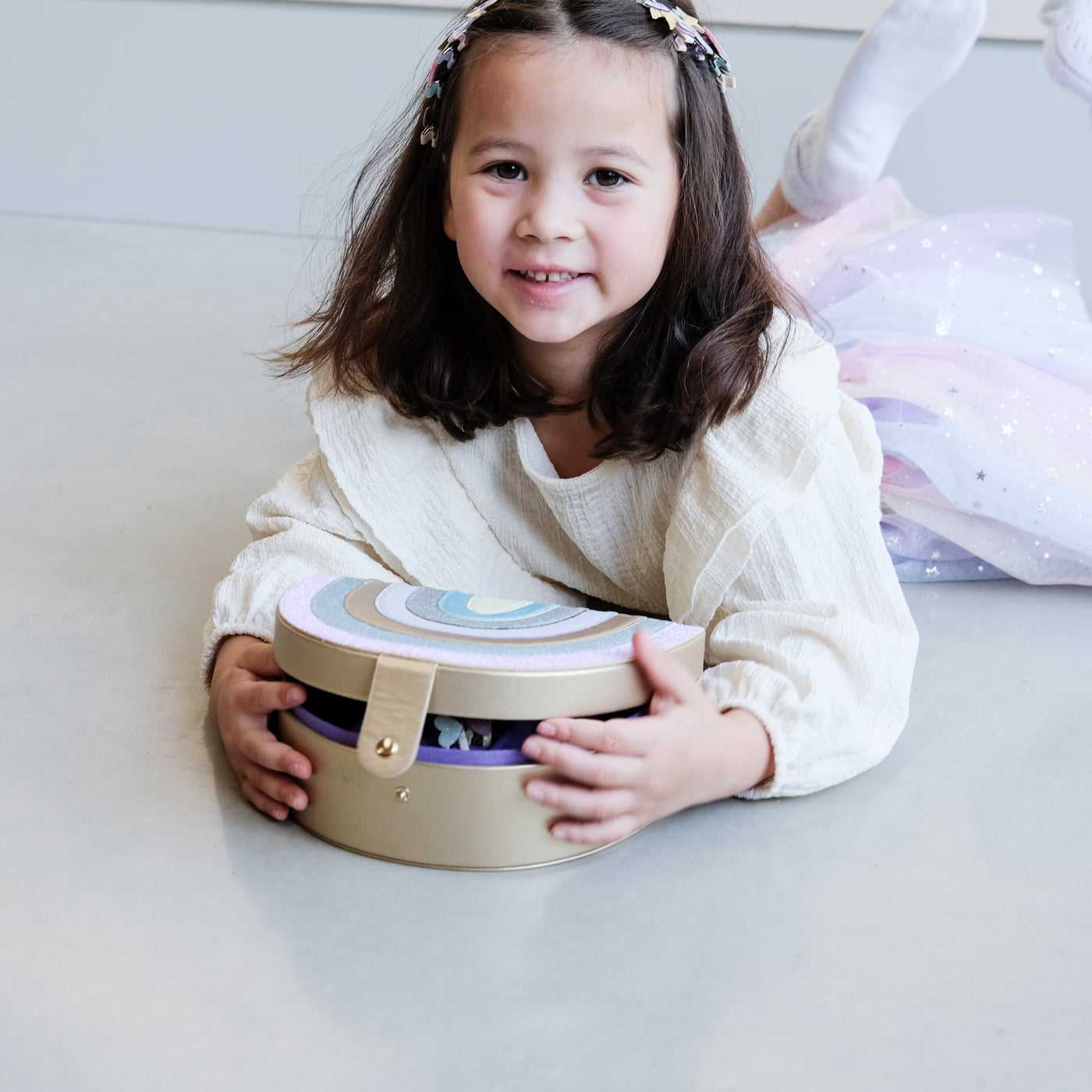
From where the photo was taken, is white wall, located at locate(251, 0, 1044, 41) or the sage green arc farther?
white wall, located at locate(251, 0, 1044, 41)

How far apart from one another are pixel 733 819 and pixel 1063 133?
2.11 meters

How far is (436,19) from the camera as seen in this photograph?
260cm

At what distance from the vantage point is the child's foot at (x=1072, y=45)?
1.47 meters

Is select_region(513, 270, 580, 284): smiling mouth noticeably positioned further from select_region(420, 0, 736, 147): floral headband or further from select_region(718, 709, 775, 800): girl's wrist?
select_region(718, 709, 775, 800): girl's wrist

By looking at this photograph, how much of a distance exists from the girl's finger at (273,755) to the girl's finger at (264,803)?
16mm

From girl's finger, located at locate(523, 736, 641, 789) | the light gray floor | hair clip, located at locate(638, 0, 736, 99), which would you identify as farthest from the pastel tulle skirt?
girl's finger, located at locate(523, 736, 641, 789)

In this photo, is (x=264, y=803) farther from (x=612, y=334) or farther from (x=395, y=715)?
(x=612, y=334)

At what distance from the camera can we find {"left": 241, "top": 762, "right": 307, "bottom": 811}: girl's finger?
740 millimetres

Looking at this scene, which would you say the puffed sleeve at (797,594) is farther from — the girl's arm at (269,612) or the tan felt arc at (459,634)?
the girl's arm at (269,612)

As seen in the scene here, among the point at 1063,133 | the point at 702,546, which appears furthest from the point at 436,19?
the point at 702,546

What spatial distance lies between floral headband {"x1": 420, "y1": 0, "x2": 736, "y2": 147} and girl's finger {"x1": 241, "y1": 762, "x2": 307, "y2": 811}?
0.43 metres

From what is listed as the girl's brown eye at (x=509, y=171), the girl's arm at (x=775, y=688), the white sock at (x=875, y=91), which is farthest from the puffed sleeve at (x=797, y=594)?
the white sock at (x=875, y=91)

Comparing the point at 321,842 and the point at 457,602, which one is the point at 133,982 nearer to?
the point at 321,842

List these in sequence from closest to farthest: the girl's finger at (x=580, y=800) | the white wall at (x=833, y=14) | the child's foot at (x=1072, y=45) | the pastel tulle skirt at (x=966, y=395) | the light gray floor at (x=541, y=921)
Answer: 1. the light gray floor at (x=541, y=921)
2. the girl's finger at (x=580, y=800)
3. the pastel tulle skirt at (x=966, y=395)
4. the child's foot at (x=1072, y=45)
5. the white wall at (x=833, y=14)
